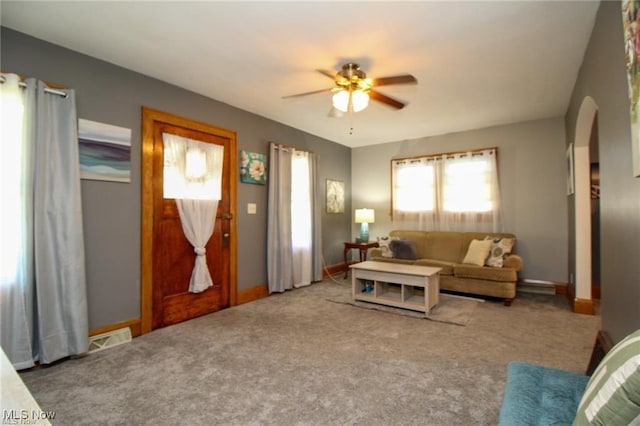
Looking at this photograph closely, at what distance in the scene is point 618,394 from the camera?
0.74 metres

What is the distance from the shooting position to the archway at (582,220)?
10.9 ft

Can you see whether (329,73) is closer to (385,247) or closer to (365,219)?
(385,247)

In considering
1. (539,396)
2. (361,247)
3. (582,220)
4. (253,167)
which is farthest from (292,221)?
(539,396)

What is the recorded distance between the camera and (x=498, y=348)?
2.57 metres

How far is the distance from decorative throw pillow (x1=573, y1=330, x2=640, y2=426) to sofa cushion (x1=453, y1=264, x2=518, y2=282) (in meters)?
3.23

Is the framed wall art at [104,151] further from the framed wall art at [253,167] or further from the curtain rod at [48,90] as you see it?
the framed wall art at [253,167]

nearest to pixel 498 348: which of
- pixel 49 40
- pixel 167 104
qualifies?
pixel 167 104

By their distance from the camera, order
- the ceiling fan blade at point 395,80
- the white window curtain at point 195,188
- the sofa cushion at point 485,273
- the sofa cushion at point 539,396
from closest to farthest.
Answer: the sofa cushion at point 539,396 < the ceiling fan blade at point 395,80 < the white window curtain at point 195,188 < the sofa cushion at point 485,273

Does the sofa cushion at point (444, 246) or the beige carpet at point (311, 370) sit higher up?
the sofa cushion at point (444, 246)

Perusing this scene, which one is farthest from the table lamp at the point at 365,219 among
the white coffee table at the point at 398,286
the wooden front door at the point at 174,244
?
the wooden front door at the point at 174,244

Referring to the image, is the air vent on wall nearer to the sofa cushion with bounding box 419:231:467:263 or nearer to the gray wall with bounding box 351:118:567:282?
the sofa cushion with bounding box 419:231:467:263

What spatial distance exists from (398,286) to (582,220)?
84.9 inches

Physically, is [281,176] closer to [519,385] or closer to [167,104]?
[167,104]

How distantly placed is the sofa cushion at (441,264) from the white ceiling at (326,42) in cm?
217
